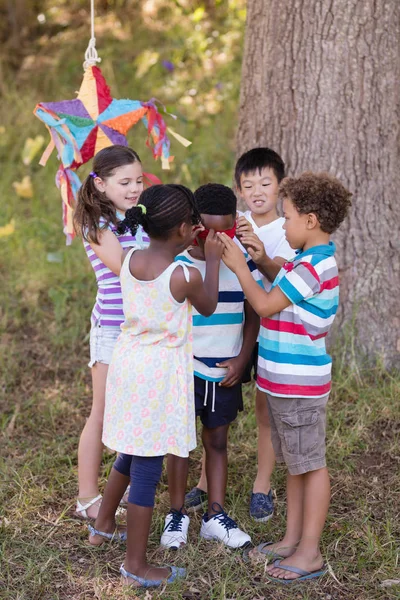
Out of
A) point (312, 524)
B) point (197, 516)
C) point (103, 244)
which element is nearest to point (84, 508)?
point (197, 516)

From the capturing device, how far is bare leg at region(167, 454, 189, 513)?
9.80 ft

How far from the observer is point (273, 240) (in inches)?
119

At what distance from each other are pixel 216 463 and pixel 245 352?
47 cm

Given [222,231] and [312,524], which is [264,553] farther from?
[222,231]

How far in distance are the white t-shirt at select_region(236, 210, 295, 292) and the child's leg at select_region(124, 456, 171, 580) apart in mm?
844

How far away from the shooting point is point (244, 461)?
3555 millimetres

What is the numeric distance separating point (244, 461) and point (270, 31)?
2.17 metres

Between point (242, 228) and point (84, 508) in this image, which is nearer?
point (242, 228)

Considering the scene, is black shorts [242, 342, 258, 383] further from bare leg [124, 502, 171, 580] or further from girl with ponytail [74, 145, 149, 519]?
bare leg [124, 502, 171, 580]

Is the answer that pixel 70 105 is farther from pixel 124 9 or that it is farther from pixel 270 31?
pixel 124 9

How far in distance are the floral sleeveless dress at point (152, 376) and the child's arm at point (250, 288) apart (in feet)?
0.70

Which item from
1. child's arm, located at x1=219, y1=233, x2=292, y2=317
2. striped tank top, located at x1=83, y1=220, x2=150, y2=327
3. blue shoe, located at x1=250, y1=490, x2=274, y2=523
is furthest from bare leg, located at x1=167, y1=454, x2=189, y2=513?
child's arm, located at x1=219, y1=233, x2=292, y2=317

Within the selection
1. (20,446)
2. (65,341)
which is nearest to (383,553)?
(20,446)

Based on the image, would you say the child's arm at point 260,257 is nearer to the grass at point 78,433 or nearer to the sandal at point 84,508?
the grass at point 78,433
